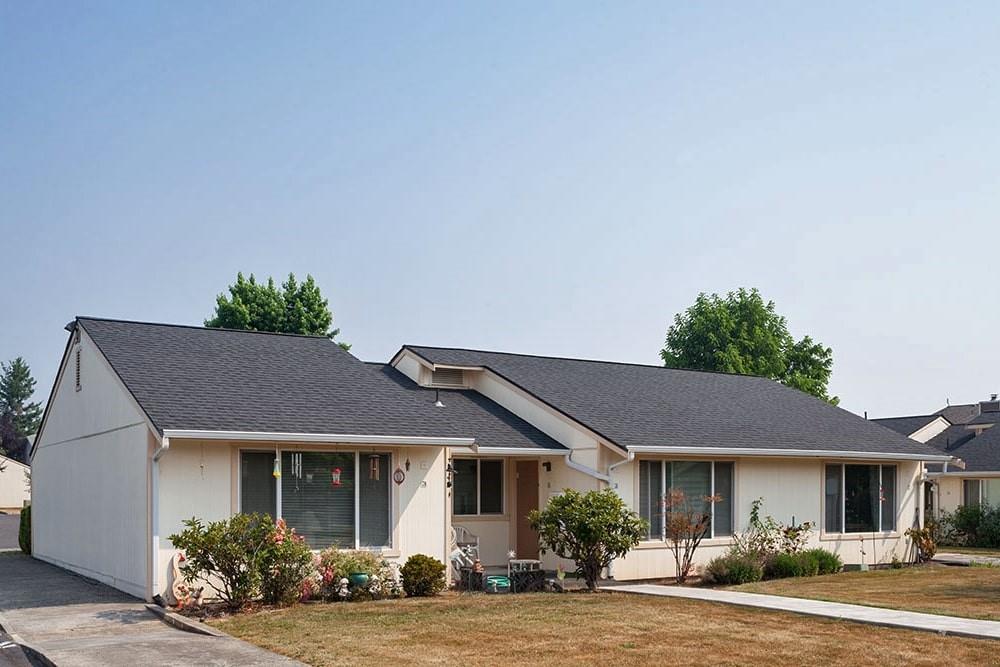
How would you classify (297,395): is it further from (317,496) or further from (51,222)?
(51,222)

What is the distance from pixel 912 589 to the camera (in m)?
18.5

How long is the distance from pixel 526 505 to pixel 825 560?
633 centimetres

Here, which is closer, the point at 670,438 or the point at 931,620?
the point at 931,620

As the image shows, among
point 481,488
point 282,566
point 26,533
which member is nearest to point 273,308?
point 26,533

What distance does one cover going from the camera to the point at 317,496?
16.8m

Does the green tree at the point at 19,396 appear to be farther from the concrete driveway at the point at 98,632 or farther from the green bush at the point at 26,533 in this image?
the concrete driveway at the point at 98,632

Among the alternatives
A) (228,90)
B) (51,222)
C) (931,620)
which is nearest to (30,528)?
(51,222)

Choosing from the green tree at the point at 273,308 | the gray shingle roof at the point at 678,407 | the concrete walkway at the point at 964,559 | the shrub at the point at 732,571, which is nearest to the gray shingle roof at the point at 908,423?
the concrete walkway at the point at 964,559

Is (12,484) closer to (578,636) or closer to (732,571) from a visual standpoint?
(732,571)

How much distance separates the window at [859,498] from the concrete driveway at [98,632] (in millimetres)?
14894

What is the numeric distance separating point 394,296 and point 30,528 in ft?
35.2

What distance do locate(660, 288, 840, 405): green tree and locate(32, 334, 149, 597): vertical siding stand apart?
122 feet

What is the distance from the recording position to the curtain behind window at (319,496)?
1653cm

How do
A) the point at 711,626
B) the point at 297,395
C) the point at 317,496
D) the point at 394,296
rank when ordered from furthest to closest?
the point at 394,296, the point at 297,395, the point at 317,496, the point at 711,626
